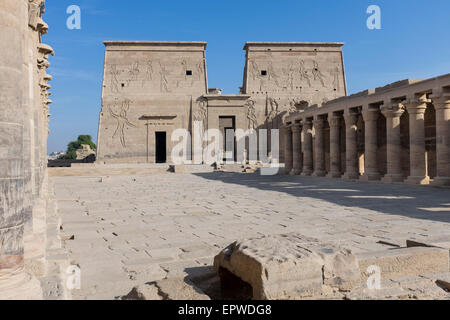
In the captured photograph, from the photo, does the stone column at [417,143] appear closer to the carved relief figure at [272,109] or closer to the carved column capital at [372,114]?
the carved column capital at [372,114]

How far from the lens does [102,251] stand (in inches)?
186

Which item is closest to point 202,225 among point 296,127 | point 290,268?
point 290,268

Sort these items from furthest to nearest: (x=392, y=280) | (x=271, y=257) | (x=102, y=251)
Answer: (x=102, y=251)
(x=392, y=280)
(x=271, y=257)

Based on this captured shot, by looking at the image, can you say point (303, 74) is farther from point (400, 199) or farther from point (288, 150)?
point (400, 199)

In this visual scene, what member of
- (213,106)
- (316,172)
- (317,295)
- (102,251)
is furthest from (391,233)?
(213,106)

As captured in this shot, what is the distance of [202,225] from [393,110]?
9.95m

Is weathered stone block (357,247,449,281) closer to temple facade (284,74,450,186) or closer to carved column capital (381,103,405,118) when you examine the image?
temple facade (284,74,450,186)

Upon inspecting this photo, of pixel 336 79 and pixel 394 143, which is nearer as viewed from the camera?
pixel 394 143

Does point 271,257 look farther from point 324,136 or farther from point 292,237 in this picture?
point 324,136

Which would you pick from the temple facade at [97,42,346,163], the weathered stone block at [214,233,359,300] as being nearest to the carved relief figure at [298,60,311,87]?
the temple facade at [97,42,346,163]

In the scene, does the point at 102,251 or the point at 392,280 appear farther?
the point at 102,251

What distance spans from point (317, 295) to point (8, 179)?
258cm

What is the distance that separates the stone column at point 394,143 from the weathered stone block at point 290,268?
11.4m

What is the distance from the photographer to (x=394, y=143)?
1347cm
